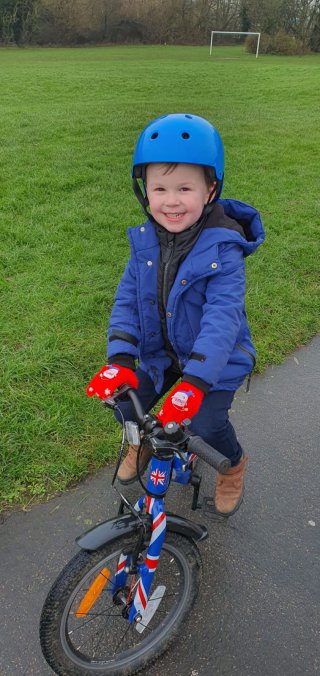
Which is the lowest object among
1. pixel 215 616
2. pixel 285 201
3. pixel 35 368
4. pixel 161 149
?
pixel 215 616

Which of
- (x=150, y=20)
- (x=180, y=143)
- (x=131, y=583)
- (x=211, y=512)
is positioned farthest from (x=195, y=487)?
(x=150, y=20)

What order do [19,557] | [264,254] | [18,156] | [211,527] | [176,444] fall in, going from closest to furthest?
[176,444] < [19,557] < [211,527] < [264,254] < [18,156]

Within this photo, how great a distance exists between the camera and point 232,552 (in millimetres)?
2369

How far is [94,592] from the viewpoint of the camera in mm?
1887

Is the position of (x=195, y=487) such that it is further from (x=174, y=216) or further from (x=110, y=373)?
(x=174, y=216)

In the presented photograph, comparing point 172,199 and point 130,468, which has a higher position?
point 172,199

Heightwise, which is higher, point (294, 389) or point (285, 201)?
point (285, 201)

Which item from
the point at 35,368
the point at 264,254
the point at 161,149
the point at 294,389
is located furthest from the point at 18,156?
the point at 161,149

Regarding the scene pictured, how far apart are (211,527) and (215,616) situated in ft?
1.53

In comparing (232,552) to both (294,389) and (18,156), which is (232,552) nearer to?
(294,389)

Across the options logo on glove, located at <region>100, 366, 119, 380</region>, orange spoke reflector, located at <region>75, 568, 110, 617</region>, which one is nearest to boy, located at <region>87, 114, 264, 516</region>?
logo on glove, located at <region>100, 366, 119, 380</region>

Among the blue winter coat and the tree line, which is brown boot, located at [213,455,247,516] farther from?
the tree line

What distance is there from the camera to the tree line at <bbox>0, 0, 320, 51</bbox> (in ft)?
129

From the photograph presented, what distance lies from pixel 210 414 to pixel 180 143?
1116 mm
